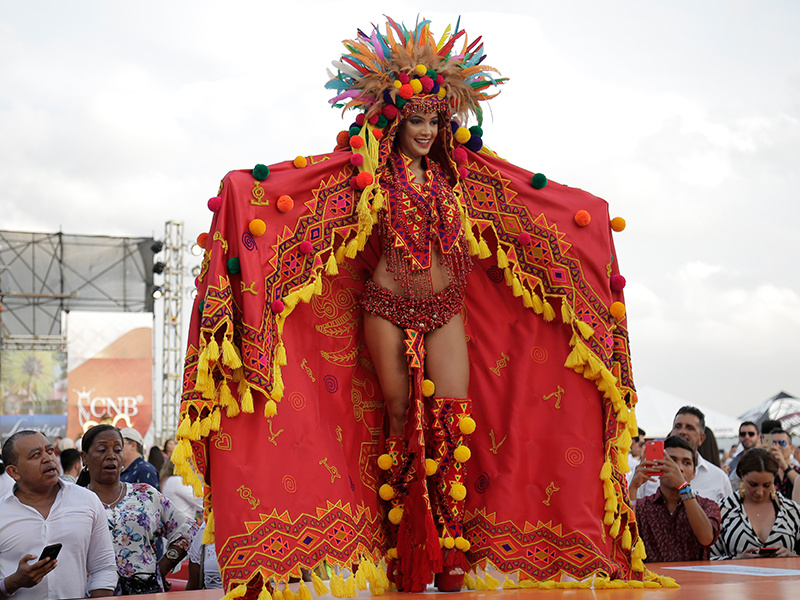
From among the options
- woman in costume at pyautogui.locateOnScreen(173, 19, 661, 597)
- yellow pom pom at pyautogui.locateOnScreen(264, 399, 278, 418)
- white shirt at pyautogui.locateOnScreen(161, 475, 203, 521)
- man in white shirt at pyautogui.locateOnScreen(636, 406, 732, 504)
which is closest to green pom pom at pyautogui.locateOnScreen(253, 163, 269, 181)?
woman in costume at pyautogui.locateOnScreen(173, 19, 661, 597)

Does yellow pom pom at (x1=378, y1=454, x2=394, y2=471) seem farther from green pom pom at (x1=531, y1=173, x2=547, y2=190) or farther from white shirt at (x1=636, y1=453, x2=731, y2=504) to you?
white shirt at (x1=636, y1=453, x2=731, y2=504)

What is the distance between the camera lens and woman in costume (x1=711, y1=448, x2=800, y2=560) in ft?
16.6

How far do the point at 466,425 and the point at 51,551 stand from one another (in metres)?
1.75

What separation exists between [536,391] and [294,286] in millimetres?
1213

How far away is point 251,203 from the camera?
11.3 ft

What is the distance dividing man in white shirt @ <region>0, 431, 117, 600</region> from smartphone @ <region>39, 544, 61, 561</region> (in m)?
0.12

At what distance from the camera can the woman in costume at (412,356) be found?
10.8 ft

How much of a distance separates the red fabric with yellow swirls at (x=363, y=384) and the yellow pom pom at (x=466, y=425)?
1.03 ft

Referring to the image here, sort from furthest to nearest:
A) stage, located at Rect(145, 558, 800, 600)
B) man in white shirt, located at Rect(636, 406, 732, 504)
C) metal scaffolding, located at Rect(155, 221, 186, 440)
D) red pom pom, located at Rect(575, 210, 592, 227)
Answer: metal scaffolding, located at Rect(155, 221, 186, 440)
man in white shirt, located at Rect(636, 406, 732, 504)
red pom pom, located at Rect(575, 210, 592, 227)
stage, located at Rect(145, 558, 800, 600)

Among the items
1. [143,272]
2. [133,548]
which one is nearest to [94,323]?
[143,272]

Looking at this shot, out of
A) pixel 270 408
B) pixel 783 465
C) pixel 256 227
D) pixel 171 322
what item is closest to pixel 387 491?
pixel 270 408

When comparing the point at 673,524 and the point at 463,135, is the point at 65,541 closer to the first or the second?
the point at 463,135

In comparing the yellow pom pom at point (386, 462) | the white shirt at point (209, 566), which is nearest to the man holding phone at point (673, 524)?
the yellow pom pom at point (386, 462)

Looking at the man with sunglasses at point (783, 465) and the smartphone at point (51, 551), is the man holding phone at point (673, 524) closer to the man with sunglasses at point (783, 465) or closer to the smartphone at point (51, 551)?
the man with sunglasses at point (783, 465)
